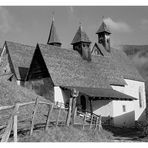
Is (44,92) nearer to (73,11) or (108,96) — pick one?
(108,96)

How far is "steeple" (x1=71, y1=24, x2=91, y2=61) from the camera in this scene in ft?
94.1

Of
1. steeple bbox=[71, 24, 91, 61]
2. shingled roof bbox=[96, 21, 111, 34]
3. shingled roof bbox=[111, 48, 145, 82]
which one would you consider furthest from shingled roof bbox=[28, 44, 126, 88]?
shingled roof bbox=[96, 21, 111, 34]

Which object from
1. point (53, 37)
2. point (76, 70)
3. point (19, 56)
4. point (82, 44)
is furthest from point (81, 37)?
point (53, 37)

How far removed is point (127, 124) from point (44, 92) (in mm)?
7639

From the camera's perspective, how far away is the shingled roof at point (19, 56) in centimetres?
2800

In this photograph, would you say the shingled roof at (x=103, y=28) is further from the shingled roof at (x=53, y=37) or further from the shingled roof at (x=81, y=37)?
the shingled roof at (x=81, y=37)

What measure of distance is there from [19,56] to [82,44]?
6.19m

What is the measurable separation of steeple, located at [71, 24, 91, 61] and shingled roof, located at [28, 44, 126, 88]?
1.75 feet

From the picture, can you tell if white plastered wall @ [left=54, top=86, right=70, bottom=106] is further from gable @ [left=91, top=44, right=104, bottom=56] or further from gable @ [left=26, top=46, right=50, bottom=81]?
gable @ [left=91, top=44, right=104, bottom=56]

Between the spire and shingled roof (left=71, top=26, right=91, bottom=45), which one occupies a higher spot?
the spire

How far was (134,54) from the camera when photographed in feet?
120

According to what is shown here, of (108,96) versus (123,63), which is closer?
(108,96)
